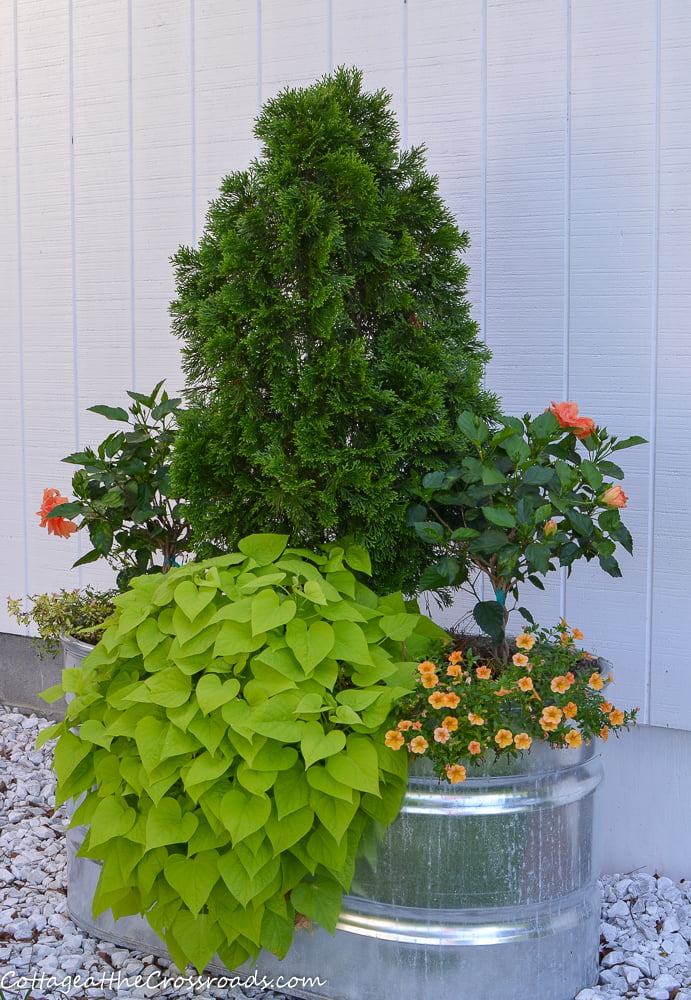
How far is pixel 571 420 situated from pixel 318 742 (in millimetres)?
654

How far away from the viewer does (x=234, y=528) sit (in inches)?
67.7

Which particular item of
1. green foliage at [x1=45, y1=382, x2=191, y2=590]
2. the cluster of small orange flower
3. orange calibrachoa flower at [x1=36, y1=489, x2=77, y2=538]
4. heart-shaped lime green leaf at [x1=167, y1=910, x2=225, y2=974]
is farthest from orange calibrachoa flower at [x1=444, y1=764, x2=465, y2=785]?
orange calibrachoa flower at [x1=36, y1=489, x2=77, y2=538]

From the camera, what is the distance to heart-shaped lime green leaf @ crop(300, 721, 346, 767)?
140cm

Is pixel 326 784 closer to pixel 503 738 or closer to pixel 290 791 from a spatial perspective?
pixel 290 791

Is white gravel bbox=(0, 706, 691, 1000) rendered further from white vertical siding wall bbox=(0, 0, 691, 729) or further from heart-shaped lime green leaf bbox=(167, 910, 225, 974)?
white vertical siding wall bbox=(0, 0, 691, 729)

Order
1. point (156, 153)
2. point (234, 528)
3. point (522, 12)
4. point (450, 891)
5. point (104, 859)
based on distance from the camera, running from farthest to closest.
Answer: point (156, 153) < point (522, 12) < point (234, 528) < point (104, 859) < point (450, 891)

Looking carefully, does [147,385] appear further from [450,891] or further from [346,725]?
[450,891]

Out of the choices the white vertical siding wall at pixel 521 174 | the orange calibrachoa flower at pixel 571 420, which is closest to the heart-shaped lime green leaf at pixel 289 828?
the orange calibrachoa flower at pixel 571 420

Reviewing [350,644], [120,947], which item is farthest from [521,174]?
[120,947]

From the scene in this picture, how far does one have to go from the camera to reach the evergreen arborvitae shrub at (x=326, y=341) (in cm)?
161

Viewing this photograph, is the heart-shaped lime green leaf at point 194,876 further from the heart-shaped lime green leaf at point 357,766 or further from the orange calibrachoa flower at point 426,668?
the orange calibrachoa flower at point 426,668

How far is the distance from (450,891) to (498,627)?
41 centimetres

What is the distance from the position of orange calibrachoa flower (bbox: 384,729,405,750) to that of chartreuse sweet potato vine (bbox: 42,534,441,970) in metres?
0.03

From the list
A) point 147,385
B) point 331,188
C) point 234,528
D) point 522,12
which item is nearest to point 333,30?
point 522,12
